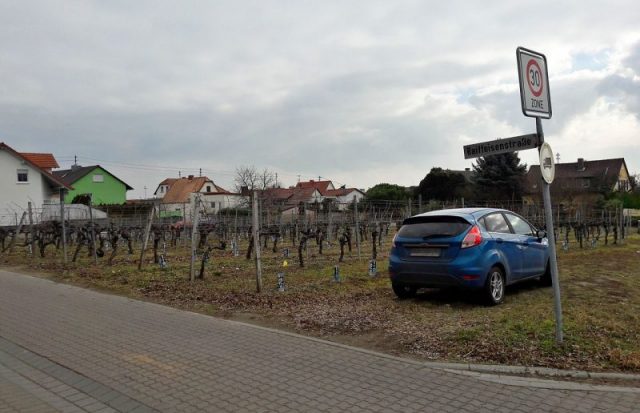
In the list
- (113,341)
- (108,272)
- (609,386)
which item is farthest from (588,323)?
(108,272)

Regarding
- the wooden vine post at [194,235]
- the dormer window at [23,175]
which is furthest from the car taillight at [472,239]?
the dormer window at [23,175]

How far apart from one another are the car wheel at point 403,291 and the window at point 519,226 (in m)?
2.20

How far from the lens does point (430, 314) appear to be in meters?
7.91

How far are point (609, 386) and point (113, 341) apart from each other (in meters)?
5.82

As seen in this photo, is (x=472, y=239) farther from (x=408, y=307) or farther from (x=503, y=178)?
(x=503, y=178)

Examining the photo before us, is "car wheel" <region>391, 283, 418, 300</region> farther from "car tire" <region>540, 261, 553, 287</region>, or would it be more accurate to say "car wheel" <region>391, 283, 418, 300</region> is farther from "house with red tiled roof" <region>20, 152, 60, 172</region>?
"house with red tiled roof" <region>20, 152, 60, 172</region>

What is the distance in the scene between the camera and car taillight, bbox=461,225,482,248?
27.2ft

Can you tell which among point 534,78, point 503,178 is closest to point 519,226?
point 534,78

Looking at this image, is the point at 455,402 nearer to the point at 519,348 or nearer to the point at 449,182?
the point at 519,348

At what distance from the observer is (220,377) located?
17.6ft

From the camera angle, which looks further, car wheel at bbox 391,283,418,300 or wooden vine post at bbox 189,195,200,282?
wooden vine post at bbox 189,195,200,282

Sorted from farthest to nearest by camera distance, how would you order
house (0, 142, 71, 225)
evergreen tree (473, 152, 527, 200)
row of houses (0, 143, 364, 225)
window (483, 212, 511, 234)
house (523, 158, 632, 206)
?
evergreen tree (473, 152, 527, 200), house (523, 158, 632, 206), house (0, 142, 71, 225), row of houses (0, 143, 364, 225), window (483, 212, 511, 234)

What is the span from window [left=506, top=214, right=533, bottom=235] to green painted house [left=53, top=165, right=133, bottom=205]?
58.6m

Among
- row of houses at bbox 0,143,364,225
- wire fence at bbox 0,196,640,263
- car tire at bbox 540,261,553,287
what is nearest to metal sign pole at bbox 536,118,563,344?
car tire at bbox 540,261,553,287
